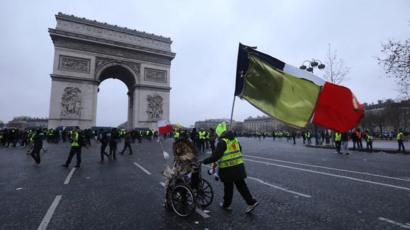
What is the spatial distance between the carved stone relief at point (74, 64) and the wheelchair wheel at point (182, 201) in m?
36.8

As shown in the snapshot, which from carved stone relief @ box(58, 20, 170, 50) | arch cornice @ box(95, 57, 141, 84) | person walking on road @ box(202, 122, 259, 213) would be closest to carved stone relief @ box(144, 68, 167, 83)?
arch cornice @ box(95, 57, 141, 84)

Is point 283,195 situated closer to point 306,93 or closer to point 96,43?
point 306,93

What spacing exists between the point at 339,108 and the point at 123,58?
40539 millimetres

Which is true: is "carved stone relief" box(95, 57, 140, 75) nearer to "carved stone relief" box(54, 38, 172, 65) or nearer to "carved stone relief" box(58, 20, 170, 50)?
"carved stone relief" box(54, 38, 172, 65)

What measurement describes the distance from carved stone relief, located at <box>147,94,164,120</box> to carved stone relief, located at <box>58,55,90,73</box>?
31.8 ft

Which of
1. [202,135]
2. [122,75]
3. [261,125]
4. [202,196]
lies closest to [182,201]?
[202,196]

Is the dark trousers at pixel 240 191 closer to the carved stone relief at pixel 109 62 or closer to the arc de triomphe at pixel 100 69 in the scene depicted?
the arc de triomphe at pixel 100 69

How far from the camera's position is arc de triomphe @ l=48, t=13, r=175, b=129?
117ft

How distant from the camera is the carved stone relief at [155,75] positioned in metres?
42.3

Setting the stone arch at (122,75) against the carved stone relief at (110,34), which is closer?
the carved stone relief at (110,34)

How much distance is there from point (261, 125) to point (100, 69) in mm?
140036

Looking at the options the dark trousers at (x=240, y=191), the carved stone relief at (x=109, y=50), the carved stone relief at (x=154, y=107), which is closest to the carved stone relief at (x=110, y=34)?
the carved stone relief at (x=109, y=50)

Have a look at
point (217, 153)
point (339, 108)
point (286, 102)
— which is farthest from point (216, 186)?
point (339, 108)

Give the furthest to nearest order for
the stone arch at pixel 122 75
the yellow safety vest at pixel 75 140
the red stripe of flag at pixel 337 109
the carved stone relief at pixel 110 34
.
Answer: the stone arch at pixel 122 75, the carved stone relief at pixel 110 34, the yellow safety vest at pixel 75 140, the red stripe of flag at pixel 337 109
